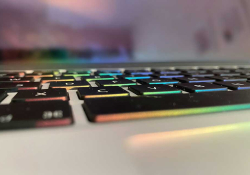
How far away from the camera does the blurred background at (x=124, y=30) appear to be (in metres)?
0.52

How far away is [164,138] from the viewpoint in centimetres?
19

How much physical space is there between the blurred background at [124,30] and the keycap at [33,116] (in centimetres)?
36

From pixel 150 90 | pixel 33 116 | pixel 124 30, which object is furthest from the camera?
pixel 124 30

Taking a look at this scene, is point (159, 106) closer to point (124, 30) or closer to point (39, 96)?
point (39, 96)

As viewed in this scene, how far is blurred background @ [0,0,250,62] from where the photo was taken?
0.52 meters

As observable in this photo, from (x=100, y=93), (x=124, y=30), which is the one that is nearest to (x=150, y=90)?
(x=100, y=93)

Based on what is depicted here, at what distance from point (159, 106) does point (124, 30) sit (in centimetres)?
42

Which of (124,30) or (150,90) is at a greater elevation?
(124,30)

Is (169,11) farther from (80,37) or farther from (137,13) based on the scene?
(80,37)

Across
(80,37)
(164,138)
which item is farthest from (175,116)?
(80,37)

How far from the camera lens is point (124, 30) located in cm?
59

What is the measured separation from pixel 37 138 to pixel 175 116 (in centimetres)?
12

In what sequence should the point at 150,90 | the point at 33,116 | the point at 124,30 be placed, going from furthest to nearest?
1. the point at 124,30
2. the point at 150,90
3. the point at 33,116

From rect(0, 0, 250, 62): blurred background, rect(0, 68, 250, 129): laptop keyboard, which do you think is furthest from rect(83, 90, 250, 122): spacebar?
rect(0, 0, 250, 62): blurred background
